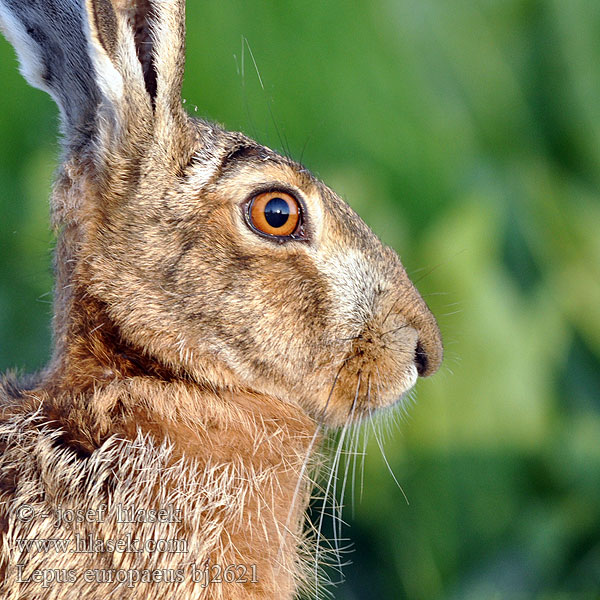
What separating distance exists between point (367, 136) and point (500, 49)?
0.47 m

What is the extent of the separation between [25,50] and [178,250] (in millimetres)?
210

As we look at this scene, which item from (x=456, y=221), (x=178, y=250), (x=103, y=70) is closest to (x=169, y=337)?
(x=178, y=250)

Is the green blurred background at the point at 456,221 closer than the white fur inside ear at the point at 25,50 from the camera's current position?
No

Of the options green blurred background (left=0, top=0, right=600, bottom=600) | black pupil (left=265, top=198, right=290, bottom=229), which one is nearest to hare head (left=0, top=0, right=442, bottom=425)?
black pupil (left=265, top=198, right=290, bottom=229)

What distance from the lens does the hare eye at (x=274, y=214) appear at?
0.59m

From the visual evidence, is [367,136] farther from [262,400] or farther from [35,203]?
[262,400]

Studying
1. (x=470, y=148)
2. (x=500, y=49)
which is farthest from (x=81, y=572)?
(x=500, y=49)

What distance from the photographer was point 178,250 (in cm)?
58

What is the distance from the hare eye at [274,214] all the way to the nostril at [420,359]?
0.14m

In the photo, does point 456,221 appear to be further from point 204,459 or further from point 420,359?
point 204,459

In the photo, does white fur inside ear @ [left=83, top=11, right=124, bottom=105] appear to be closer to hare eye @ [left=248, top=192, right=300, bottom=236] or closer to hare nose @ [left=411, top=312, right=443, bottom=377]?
hare eye @ [left=248, top=192, right=300, bottom=236]

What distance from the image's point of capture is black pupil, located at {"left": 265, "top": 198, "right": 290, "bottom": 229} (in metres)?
0.60
